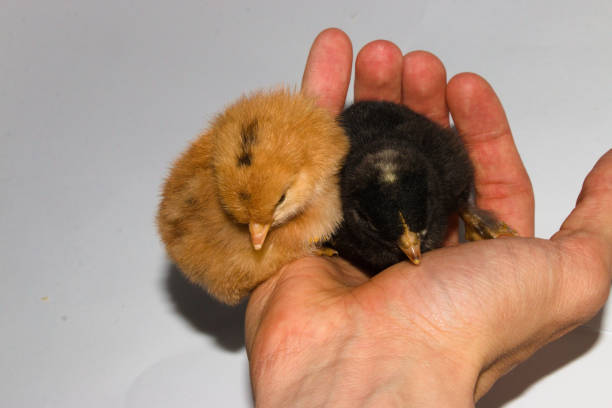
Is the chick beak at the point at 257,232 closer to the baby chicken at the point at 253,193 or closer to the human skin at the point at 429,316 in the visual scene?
the baby chicken at the point at 253,193

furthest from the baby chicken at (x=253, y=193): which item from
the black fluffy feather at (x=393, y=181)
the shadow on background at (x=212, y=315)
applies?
the shadow on background at (x=212, y=315)

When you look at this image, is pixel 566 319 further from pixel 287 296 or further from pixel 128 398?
pixel 128 398

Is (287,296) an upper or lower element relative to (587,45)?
lower

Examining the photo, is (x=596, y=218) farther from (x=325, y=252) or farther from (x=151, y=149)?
(x=151, y=149)

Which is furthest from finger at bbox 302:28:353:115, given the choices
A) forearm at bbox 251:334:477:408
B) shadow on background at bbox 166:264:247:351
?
forearm at bbox 251:334:477:408

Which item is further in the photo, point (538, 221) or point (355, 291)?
point (538, 221)

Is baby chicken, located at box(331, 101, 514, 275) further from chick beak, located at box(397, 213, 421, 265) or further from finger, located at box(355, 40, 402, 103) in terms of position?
finger, located at box(355, 40, 402, 103)

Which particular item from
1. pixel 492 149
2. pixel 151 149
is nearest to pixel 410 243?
pixel 492 149

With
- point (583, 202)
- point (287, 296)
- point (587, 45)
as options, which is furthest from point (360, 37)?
point (287, 296)
